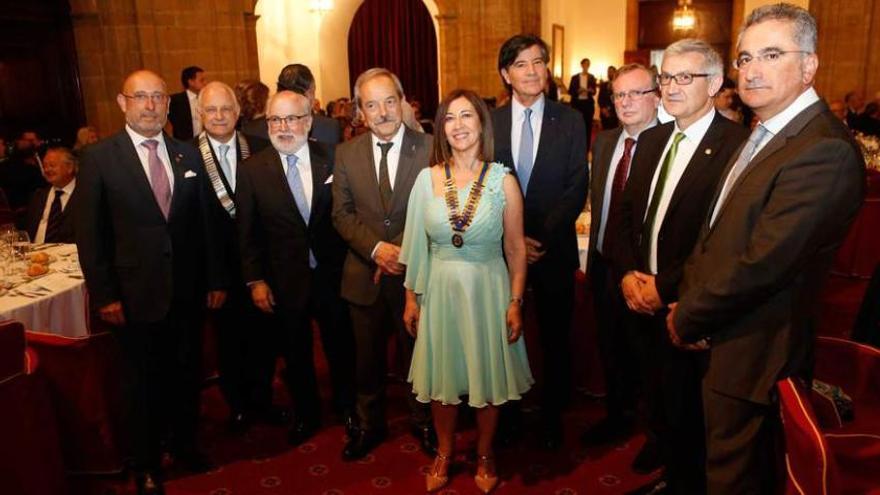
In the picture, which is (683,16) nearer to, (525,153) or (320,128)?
(320,128)

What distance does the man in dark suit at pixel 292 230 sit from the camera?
126 inches

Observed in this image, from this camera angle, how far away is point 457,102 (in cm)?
271

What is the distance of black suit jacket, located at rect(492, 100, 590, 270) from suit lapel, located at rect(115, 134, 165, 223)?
5.36ft

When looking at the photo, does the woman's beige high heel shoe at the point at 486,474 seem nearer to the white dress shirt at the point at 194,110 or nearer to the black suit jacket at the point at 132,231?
the black suit jacket at the point at 132,231

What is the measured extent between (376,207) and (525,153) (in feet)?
2.56

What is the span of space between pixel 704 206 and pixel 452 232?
3.21 feet

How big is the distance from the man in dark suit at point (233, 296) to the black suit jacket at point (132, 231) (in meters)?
0.21

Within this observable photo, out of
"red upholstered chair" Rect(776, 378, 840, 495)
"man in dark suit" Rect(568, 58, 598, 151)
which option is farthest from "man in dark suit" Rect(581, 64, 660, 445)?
"man in dark suit" Rect(568, 58, 598, 151)

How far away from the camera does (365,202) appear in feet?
10.2

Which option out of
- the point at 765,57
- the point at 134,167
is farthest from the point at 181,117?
the point at 765,57

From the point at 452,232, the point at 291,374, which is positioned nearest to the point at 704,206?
the point at 452,232

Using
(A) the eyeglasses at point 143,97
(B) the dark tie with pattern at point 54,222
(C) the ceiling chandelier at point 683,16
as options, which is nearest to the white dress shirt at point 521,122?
(A) the eyeglasses at point 143,97

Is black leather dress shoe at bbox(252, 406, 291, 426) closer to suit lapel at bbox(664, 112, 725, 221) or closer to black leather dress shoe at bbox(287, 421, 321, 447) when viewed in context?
black leather dress shoe at bbox(287, 421, 321, 447)

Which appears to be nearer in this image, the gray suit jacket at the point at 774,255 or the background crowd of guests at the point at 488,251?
the gray suit jacket at the point at 774,255
